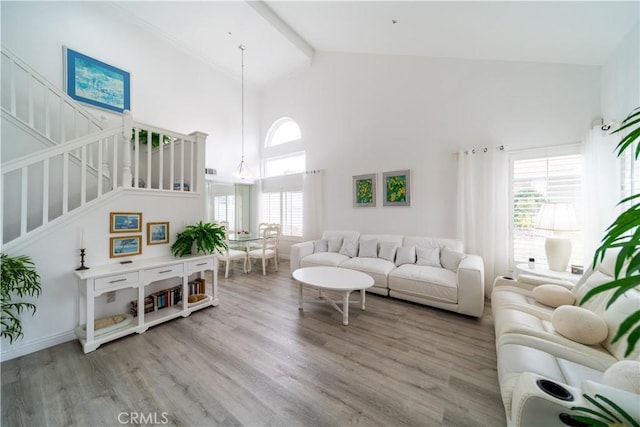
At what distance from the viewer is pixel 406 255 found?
3643 millimetres

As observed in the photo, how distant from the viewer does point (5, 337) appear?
191 cm

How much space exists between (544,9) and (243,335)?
4493mm

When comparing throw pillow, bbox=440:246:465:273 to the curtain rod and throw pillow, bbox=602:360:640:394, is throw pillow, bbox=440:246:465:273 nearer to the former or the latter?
the curtain rod

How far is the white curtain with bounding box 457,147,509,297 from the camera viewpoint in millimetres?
3256

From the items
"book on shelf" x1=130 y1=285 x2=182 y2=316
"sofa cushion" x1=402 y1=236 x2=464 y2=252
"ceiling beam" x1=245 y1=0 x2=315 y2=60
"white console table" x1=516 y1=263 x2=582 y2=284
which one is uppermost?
"ceiling beam" x1=245 y1=0 x2=315 y2=60

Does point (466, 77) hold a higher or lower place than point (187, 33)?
lower

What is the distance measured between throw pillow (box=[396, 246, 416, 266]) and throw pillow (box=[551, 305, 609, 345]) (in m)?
2.01

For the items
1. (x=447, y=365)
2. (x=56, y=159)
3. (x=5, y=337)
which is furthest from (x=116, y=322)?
(x=447, y=365)

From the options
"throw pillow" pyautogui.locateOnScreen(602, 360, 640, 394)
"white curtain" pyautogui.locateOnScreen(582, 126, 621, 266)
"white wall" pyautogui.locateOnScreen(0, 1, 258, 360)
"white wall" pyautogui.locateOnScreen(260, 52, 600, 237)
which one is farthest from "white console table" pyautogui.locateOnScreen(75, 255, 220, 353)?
"white curtain" pyautogui.locateOnScreen(582, 126, 621, 266)

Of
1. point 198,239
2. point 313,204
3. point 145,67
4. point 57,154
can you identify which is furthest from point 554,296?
point 145,67

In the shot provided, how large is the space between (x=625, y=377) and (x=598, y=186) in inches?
101

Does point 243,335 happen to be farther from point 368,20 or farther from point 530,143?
point 368,20

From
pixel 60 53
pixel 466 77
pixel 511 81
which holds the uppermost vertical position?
pixel 60 53

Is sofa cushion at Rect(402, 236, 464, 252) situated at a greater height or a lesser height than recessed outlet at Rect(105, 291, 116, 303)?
greater
